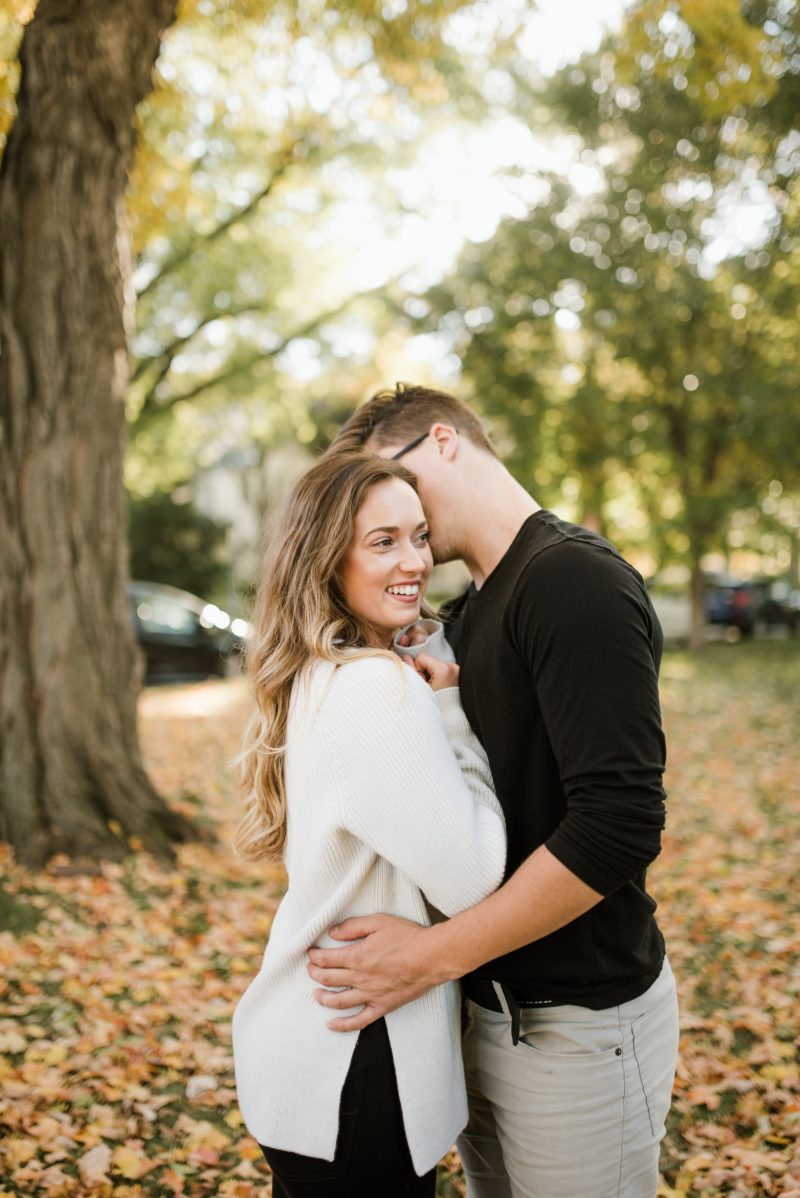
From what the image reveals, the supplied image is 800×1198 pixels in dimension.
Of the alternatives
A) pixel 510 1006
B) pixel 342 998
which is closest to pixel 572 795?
pixel 510 1006

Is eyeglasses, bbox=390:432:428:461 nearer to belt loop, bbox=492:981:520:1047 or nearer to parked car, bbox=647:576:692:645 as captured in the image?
belt loop, bbox=492:981:520:1047

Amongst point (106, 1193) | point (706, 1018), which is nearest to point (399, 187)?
point (706, 1018)

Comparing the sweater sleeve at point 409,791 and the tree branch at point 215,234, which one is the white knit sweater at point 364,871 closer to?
the sweater sleeve at point 409,791

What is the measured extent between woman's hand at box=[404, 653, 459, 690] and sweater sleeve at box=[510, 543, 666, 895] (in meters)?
0.44

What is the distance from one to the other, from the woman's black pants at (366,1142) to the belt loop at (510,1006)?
25 cm

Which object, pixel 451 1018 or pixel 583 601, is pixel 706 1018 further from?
pixel 583 601

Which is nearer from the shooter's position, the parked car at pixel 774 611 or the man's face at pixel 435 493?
the man's face at pixel 435 493

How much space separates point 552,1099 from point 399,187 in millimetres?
19023

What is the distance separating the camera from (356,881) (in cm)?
191

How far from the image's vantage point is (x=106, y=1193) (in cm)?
332

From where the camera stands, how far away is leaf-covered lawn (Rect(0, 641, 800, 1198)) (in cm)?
354

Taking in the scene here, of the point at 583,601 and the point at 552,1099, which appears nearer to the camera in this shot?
the point at 583,601

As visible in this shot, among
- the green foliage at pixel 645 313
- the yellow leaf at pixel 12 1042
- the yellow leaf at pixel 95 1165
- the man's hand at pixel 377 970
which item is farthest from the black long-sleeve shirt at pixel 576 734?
the green foliage at pixel 645 313

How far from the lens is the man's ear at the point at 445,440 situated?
2.38 m
